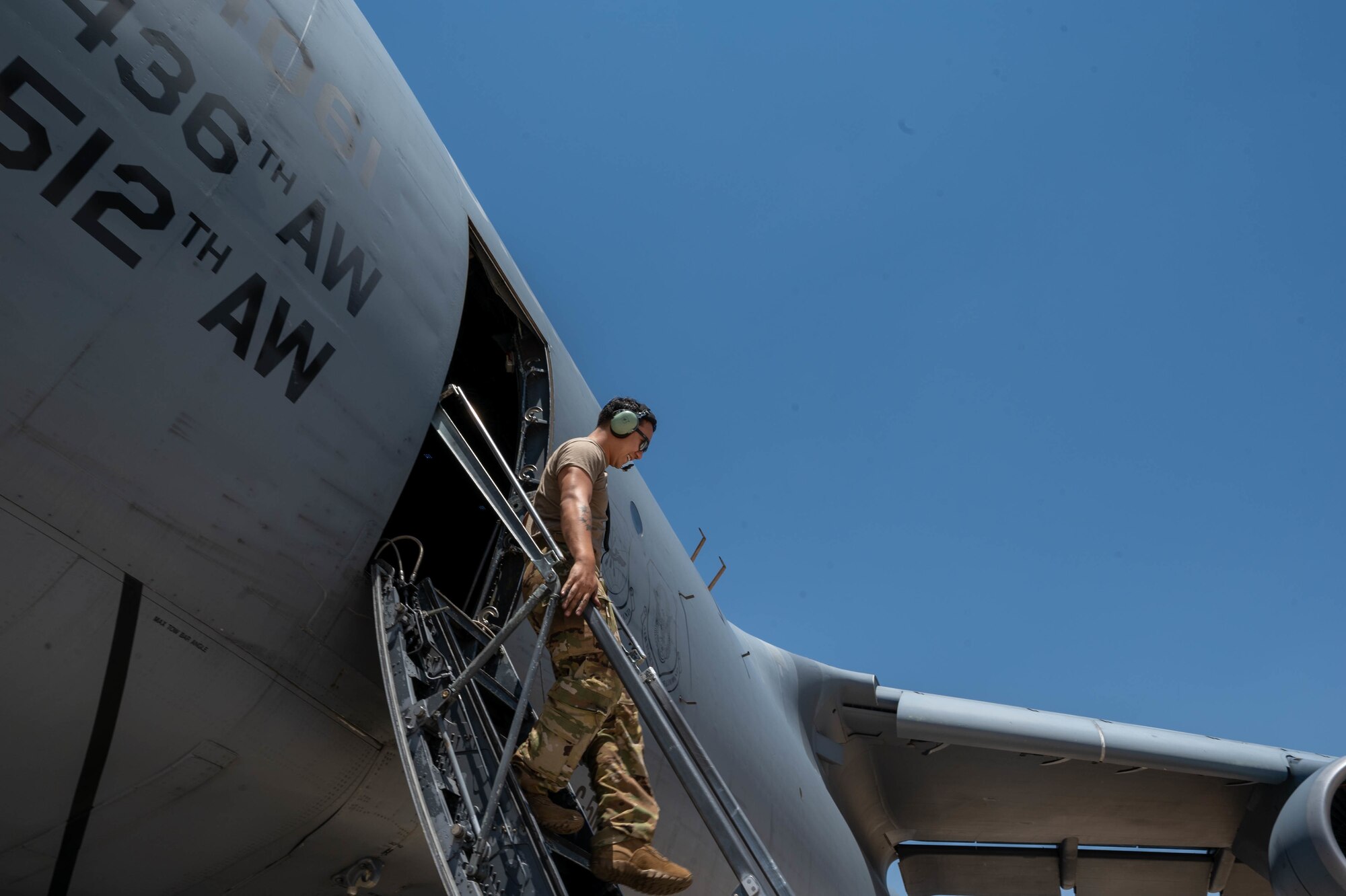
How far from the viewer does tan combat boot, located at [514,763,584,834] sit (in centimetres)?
363

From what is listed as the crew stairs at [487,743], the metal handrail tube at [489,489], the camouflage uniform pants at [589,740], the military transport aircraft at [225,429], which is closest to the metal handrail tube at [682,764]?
the crew stairs at [487,743]

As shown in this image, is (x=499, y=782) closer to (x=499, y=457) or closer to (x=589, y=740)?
(x=589, y=740)

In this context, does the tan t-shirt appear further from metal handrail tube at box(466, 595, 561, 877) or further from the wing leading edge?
the wing leading edge

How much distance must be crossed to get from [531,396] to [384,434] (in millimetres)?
1402

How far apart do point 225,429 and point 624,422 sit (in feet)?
5.13

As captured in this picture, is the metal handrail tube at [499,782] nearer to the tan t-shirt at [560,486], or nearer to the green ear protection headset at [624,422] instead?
the tan t-shirt at [560,486]

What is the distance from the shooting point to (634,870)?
3.43m

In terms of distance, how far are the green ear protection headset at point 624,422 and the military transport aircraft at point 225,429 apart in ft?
2.42

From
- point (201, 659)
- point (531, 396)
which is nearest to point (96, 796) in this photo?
point (201, 659)

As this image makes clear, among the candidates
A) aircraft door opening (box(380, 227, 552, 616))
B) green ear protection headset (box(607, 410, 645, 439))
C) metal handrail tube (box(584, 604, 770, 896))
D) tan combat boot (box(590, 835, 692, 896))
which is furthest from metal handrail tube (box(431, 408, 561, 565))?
tan combat boot (box(590, 835, 692, 896))

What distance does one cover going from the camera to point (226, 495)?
3195 millimetres

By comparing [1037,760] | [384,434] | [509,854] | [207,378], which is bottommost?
[509,854]

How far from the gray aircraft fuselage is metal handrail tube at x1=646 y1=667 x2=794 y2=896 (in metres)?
1.15

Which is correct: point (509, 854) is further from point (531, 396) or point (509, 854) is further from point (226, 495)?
point (531, 396)
